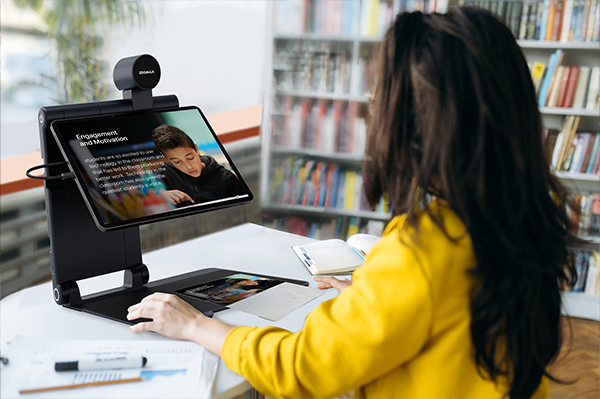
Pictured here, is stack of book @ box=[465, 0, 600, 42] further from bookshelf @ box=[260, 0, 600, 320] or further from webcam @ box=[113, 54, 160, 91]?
webcam @ box=[113, 54, 160, 91]

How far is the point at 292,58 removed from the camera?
Result: 8.80 ft

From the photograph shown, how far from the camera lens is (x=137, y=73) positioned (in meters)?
1.09

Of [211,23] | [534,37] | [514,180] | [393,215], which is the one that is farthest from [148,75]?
[534,37]

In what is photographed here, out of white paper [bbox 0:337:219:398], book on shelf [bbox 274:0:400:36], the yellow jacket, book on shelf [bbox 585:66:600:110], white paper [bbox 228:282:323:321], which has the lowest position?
white paper [bbox 228:282:323:321]

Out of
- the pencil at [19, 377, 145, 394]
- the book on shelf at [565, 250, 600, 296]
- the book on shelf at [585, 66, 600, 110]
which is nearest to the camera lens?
the pencil at [19, 377, 145, 394]

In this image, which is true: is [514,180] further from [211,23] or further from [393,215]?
[211,23]

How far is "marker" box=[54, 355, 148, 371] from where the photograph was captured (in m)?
0.81

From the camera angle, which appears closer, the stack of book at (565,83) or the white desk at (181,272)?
the white desk at (181,272)

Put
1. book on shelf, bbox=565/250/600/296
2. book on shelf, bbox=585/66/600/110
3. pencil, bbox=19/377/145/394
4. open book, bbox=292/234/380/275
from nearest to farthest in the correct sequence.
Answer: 1. pencil, bbox=19/377/145/394
2. open book, bbox=292/234/380/275
3. book on shelf, bbox=585/66/600/110
4. book on shelf, bbox=565/250/600/296

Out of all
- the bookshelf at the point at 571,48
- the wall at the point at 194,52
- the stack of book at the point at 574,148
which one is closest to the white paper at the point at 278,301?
the wall at the point at 194,52

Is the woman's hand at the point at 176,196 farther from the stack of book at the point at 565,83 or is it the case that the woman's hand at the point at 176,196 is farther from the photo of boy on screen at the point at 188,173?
the stack of book at the point at 565,83

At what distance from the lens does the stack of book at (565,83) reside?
9.12ft

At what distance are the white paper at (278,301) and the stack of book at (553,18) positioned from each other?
223 centimetres

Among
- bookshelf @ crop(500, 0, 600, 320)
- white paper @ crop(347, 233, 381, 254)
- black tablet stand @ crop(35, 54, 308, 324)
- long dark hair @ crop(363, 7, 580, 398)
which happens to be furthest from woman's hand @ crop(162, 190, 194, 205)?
bookshelf @ crop(500, 0, 600, 320)
